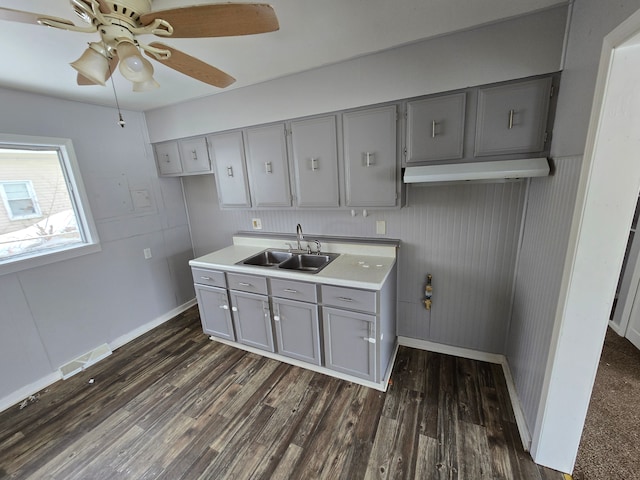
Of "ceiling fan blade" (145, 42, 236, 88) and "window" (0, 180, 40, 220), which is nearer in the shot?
"ceiling fan blade" (145, 42, 236, 88)

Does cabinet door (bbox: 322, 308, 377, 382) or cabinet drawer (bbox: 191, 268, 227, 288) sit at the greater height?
cabinet drawer (bbox: 191, 268, 227, 288)

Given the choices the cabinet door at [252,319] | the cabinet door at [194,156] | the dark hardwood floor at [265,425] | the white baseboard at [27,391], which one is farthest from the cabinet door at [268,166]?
the white baseboard at [27,391]

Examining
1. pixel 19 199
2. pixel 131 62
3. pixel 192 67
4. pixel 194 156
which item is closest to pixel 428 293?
pixel 192 67

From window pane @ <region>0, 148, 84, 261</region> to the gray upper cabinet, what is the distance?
86cm

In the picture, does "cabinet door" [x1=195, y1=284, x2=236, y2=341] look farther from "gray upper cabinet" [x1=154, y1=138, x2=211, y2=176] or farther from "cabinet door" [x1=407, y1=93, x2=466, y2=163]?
"cabinet door" [x1=407, y1=93, x2=466, y2=163]

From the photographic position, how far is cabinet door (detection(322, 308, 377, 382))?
6.12 feet

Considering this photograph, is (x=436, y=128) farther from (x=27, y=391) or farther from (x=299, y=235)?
(x=27, y=391)

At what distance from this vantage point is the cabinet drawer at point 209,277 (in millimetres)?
2400

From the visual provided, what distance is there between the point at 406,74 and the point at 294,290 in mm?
1764

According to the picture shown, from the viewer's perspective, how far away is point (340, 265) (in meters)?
2.15

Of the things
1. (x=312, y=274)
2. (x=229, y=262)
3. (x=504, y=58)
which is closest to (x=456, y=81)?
(x=504, y=58)

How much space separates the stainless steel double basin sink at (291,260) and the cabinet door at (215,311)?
417 millimetres

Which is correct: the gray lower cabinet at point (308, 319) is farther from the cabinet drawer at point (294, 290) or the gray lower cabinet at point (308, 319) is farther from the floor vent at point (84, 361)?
the floor vent at point (84, 361)

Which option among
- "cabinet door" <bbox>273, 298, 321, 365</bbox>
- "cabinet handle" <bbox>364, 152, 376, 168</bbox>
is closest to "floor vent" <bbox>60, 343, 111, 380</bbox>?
"cabinet door" <bbox>273, 298, 321, 365</bbox>
